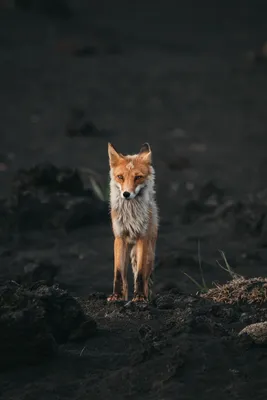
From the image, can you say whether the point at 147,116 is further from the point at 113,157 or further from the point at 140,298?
the point at 140,298

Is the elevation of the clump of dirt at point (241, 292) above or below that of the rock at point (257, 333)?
above

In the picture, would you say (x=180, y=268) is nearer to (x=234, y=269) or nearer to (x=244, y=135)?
(x=234, y=269)

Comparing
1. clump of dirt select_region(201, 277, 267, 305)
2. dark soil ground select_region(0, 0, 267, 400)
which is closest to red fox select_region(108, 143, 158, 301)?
dark soil ground select_region(0, 0, 267, 400)

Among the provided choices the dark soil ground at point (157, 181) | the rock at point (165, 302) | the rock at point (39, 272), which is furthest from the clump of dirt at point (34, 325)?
the rock at point (39, 272)

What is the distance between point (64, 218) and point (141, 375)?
7.48 m

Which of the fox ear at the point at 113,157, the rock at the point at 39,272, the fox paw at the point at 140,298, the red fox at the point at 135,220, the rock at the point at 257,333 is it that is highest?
the fox ear at the point at 113,157

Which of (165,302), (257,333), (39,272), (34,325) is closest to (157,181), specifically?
(39,272)

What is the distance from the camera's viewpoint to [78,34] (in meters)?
27.6

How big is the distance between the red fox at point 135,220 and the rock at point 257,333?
117 cm

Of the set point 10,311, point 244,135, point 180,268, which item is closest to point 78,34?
point 244,135

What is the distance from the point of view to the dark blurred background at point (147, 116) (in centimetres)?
1450

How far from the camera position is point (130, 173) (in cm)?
897

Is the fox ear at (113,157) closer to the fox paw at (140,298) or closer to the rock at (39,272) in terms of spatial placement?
the fox paw at (140,298)

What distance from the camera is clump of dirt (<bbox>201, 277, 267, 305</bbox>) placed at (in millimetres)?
9180
